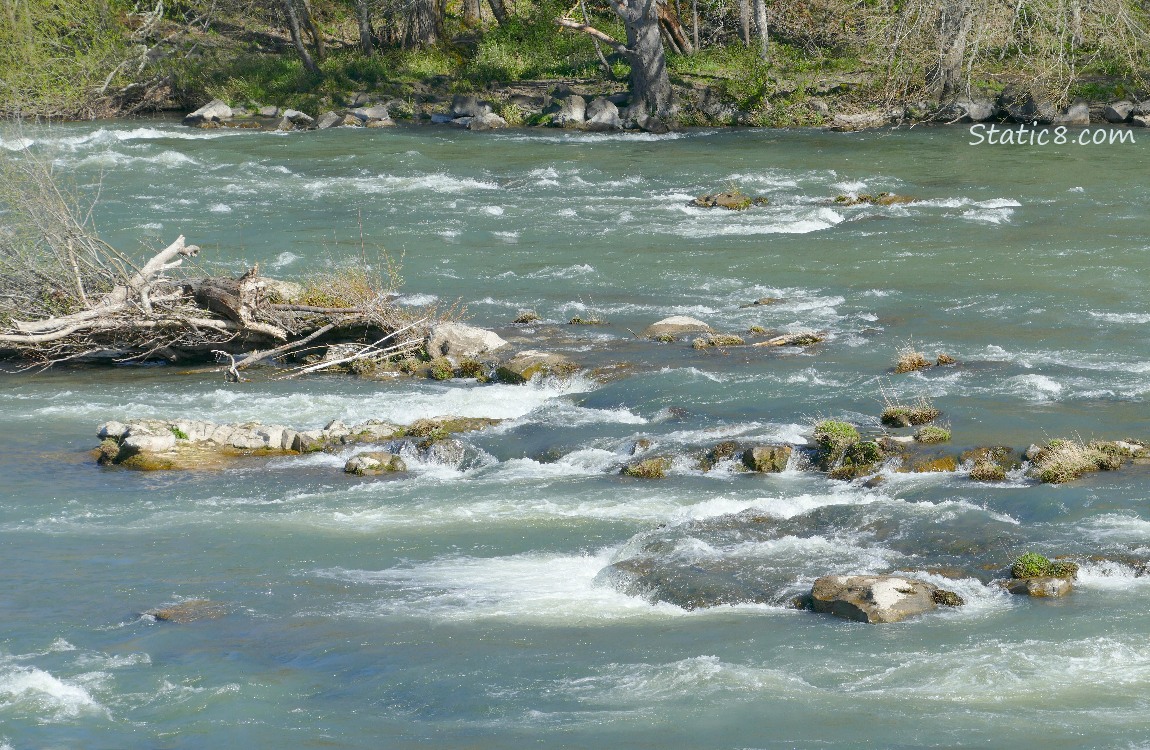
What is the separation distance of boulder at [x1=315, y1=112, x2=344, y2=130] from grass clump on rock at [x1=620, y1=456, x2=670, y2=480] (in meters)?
33.2

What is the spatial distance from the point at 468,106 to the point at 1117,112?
21221 millimetres

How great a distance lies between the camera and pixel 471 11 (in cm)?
5747

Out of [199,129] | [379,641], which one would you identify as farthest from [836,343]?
[199,129]

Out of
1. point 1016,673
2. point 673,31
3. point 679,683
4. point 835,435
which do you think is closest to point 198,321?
point 835,435

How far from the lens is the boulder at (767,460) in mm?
15680

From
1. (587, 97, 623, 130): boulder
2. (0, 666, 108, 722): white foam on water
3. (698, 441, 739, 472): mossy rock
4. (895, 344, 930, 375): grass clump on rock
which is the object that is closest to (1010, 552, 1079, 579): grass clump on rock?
(698, 441, 739, 472): mossy rock

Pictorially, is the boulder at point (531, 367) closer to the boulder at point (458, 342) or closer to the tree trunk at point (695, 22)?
the boulder at point (458, 342)

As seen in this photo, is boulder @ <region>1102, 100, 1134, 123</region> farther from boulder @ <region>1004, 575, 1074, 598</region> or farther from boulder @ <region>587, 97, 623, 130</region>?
boulder @ <region>1004, 575, 1074, 598</region>

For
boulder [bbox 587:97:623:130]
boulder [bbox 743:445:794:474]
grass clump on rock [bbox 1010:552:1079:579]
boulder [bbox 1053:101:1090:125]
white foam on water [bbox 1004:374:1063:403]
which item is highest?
boulder [bbox 1053:101:1090:125]

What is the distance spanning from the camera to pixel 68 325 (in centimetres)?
2006

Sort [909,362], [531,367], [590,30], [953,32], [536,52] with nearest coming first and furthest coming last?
[909,362] → [531,367] → [953,32] → [590,30] → [536,52]

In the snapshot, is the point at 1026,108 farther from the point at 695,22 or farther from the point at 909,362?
the point at 909,362

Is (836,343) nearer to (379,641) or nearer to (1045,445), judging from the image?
(1045,445)

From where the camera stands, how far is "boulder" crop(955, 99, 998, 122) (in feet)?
140
